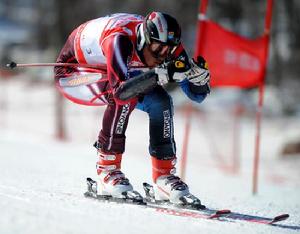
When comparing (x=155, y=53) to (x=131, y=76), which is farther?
(x=131, y=76)

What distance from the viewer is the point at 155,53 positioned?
4598 millimetres

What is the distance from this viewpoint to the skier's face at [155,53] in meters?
4.52

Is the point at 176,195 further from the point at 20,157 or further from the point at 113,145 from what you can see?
the point at 20,157

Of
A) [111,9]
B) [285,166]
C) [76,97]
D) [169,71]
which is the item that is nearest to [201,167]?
[285,166]

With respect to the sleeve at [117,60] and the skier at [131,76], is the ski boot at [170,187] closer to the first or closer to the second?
the skier at [131,76]

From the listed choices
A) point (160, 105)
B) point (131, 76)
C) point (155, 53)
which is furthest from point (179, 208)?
point (155, 53)

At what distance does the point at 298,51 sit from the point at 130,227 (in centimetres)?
1877

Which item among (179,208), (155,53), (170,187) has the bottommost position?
(179,208)

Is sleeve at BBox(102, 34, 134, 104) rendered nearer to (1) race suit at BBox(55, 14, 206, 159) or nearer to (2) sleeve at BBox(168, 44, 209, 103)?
(1) race suit at BBox(55, 14, 206, 159)

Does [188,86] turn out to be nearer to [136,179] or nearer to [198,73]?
[198,73]

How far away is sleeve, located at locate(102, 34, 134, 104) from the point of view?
436 centimetres

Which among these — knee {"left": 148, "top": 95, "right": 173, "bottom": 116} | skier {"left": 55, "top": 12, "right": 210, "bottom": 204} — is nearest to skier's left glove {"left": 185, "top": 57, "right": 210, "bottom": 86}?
skier {"left": 55, "top": 12, "right": 210, "bottom": 204}

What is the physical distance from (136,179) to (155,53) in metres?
2.72

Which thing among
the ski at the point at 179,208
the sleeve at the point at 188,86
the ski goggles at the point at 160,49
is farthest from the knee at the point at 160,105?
the ski at the point at 179,208
